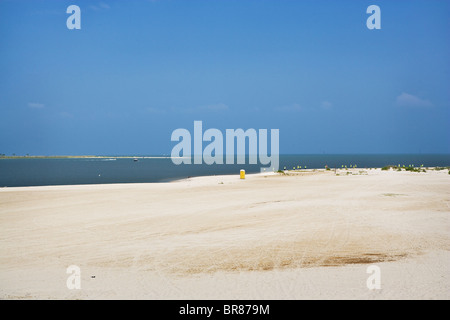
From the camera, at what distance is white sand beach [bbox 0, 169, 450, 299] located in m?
6.55

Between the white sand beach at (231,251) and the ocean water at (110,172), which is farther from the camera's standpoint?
the ocean water at (110,172)

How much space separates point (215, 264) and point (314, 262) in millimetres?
2140

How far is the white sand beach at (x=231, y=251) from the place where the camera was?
6.55 metres

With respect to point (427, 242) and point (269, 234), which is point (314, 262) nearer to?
point (269, 234)

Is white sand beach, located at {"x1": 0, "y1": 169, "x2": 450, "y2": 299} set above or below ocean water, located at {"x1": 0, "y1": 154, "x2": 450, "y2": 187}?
above

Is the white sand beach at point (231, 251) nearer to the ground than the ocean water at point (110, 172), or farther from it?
farther from it

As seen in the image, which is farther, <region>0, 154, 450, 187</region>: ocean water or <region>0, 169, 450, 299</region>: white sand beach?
<region>0, 154, 450, 187</region>: ocean water

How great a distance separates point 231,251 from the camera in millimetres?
9039

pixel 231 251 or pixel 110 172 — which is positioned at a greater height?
pixel 231 251

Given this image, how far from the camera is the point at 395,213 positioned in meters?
13.9

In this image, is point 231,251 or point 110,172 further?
point 110,172
